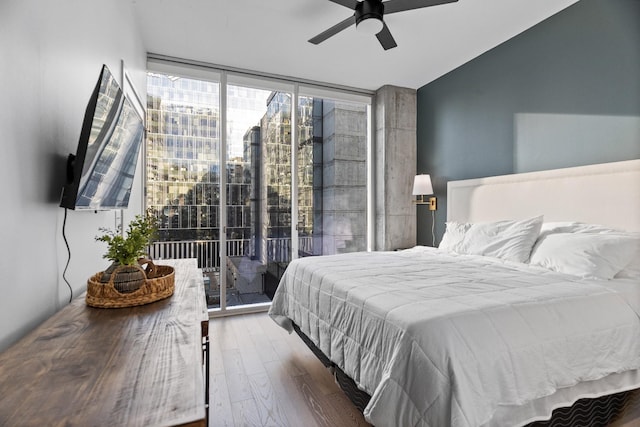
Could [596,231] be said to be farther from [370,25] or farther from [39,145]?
[39,145]

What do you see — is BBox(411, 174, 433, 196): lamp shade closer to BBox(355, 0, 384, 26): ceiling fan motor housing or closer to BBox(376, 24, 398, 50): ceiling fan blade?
BBox(376, 24, 398, 50): ceiling fan blade

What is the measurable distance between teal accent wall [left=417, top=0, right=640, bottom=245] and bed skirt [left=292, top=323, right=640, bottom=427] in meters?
1.69

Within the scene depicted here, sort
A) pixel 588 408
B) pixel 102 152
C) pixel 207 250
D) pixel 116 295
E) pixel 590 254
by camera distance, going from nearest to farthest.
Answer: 1. pixel 116 295
2. pixel 102 152
3. pixel 588 408
4. pixel 590 254
5. pixel 207 250

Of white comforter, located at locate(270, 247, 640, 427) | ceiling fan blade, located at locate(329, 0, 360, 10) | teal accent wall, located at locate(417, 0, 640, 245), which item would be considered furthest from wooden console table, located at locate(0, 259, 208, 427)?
teal accent wall, located at locate(417, 0, 640, 245)

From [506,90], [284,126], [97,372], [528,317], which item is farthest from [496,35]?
[97,372]

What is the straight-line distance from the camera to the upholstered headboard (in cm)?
225

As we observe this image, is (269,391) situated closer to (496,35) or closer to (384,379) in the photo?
(384,379)

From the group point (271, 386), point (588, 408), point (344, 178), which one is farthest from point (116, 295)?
point (344, 178)

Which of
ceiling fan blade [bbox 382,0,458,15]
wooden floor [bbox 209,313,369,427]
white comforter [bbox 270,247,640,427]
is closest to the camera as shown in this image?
white comforter [bbox 270,247,640,427]

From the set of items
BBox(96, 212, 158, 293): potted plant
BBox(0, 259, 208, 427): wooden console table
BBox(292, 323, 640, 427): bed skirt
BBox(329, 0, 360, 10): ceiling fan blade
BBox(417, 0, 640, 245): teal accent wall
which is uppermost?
BBox(329, 0, 360, 10): ceiling fan blade

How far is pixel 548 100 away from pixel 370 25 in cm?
185

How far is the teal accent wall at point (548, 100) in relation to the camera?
241cm

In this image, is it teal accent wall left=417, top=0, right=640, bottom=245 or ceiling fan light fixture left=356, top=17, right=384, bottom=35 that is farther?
teal accent wall left=417, top=0, right=640, bottom=245

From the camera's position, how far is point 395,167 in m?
4.38
